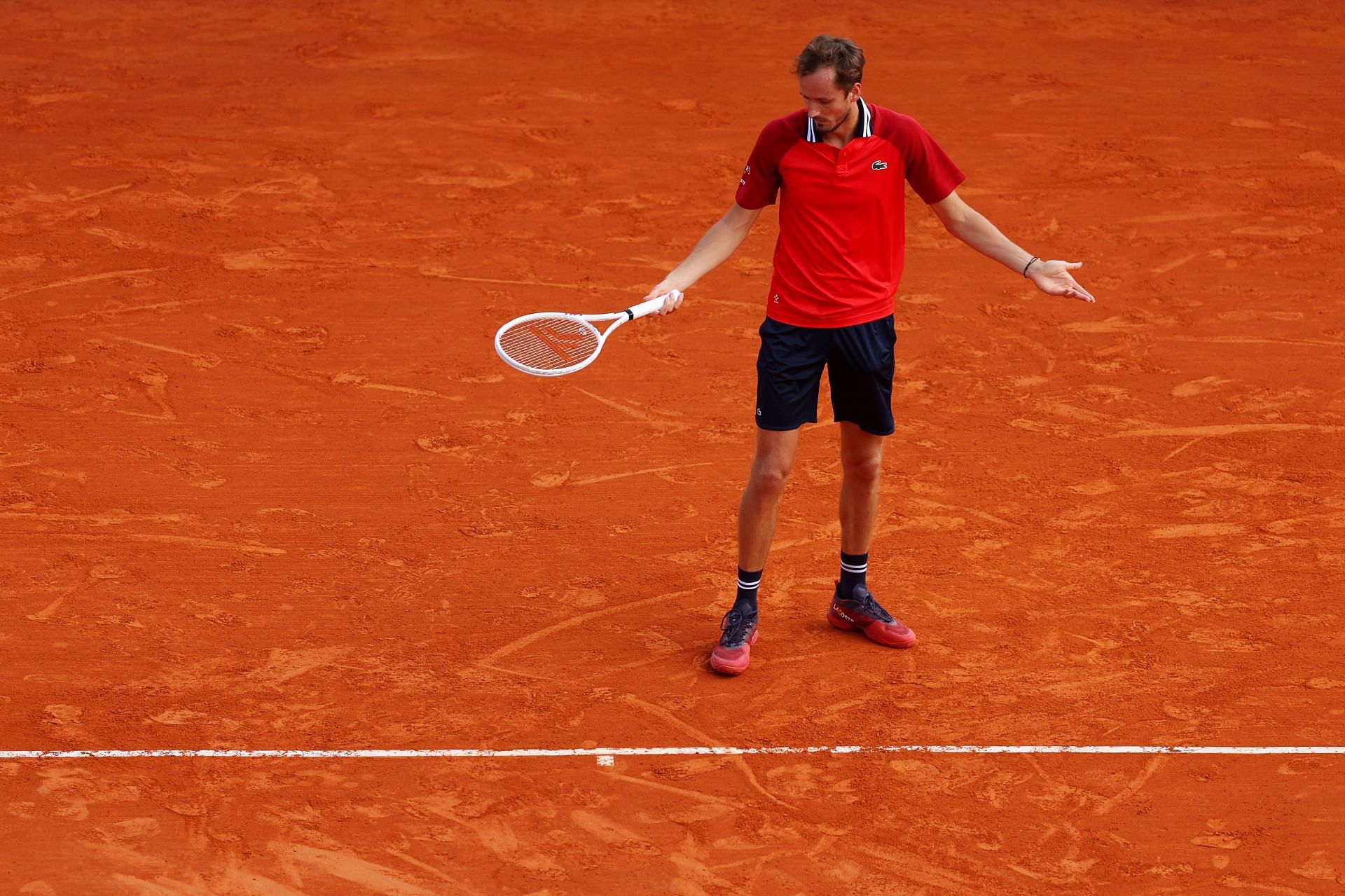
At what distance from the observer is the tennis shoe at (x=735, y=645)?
588cm

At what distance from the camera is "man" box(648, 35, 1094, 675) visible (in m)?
5.42

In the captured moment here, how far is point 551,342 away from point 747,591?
1245 millimetres

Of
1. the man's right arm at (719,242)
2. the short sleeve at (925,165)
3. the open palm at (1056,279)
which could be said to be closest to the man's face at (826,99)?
the short sleeve at (925,165)

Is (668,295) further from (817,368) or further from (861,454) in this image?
(861,454)

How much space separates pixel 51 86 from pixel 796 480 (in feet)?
25.7

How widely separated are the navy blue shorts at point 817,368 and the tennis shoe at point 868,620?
32.9 inches

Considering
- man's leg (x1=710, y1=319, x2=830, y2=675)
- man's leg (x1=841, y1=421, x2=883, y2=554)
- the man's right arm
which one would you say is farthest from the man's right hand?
man's leg (x1=841, y1=421, x2=883, y2=554)

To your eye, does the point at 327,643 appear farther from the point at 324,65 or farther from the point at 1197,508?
the point at 324,65

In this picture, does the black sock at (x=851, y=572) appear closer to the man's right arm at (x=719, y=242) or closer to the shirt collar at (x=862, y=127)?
the man's right arm at (x=719, y=242)

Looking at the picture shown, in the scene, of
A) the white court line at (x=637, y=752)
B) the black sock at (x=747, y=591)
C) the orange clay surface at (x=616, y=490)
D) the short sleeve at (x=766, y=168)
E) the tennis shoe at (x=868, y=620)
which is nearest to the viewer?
the orange clay surface at (x=616, y=490)

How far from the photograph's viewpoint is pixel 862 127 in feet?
17.7

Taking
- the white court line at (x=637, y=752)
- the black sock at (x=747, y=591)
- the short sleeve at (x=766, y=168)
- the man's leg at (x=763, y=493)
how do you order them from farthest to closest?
the black sock at (x=747, y=591) → the man's leg at (x=763, y=493) → the short sleeve at (x=766, y=168) → the white court line at (x=637, y=752)

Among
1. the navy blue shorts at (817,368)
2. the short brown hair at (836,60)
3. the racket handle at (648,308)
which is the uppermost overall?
the short brown hair at (836,60)

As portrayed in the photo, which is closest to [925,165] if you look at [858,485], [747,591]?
[858,485]
